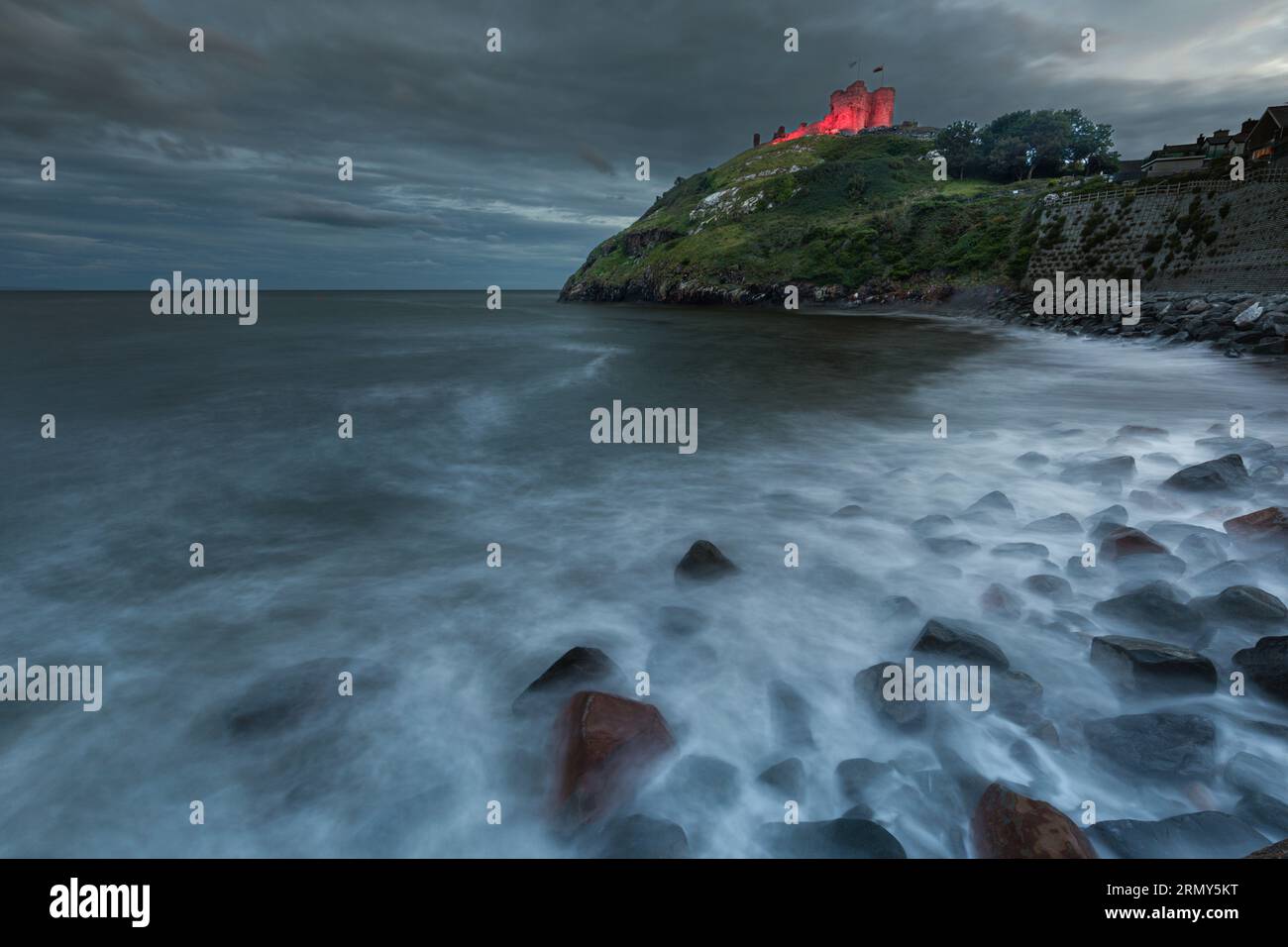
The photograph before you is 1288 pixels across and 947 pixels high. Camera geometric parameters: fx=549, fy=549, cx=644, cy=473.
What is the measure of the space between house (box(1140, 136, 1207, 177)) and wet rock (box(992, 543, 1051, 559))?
69.5 metres

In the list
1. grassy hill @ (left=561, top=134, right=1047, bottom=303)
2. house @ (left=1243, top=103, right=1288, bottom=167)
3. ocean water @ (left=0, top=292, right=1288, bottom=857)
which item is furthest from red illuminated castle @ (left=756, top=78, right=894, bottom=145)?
ocean water @ (left=0, top=292, right=1288, bottom=857)

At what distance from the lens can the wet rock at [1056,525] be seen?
7787 mm

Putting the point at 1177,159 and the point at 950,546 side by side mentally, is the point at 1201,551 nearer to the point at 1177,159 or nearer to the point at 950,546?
the point at 950,546

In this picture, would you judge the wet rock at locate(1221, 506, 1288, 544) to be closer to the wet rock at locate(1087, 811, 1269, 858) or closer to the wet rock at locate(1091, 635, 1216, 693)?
the wet rock at locate(1091, 635, 1216, 693)

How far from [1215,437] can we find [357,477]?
18.2 meters

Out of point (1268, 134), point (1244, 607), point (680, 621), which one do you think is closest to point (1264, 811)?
point (1244, 607)

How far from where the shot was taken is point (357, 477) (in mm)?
11484

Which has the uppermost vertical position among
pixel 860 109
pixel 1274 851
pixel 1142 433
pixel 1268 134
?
pixel 860 109

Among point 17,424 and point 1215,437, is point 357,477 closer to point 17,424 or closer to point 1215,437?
point 17,424

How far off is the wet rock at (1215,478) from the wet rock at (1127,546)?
106 inches

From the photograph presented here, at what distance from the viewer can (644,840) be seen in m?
3.62

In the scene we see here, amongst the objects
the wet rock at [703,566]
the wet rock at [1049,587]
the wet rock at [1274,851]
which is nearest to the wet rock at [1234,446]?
the wet rock at [1049,587]

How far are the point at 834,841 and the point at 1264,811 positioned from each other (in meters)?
2.85

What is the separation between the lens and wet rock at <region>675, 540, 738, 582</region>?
7.21 metres
